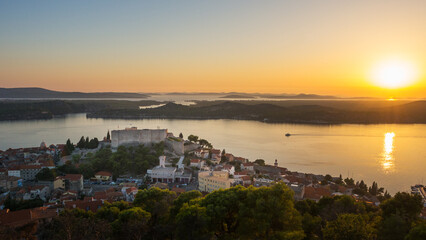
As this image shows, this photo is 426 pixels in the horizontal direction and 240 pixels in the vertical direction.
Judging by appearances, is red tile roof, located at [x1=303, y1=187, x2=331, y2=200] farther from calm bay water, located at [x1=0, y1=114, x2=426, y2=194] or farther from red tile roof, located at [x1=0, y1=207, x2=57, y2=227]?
red tile roof, located at [x1=0, y1=207, x2=57, y2=227]

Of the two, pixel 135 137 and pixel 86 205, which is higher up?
pixel 135 137

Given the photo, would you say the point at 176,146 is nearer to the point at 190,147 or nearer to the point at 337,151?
the point at 190,147

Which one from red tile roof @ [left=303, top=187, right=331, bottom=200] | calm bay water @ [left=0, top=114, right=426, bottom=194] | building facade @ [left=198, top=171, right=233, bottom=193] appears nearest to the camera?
red tile roof @ [left=303, top=187, right=331, bottom=200]

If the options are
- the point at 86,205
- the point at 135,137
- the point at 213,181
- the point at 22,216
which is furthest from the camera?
the point at 135,137

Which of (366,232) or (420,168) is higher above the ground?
(366,232)

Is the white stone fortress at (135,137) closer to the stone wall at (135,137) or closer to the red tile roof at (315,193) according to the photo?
the stone wall at (135,137)

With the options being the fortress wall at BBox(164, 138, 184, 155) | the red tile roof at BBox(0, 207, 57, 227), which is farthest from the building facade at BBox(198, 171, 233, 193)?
the red tile roof at BBox(0, 207, 57, 227)

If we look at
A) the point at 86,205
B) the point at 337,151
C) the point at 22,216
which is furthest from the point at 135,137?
the point at 337,151

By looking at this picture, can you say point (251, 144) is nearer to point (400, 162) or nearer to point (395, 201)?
point (400, 162)

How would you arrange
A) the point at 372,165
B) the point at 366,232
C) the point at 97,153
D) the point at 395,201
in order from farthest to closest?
the point at 372,165 < the point at 97,153 < the point at 395,201 < the point at 366,232

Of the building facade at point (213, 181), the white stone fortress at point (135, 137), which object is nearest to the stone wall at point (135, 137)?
the white stone fortress at point (135, 137)

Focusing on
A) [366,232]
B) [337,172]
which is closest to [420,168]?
[337,172]
